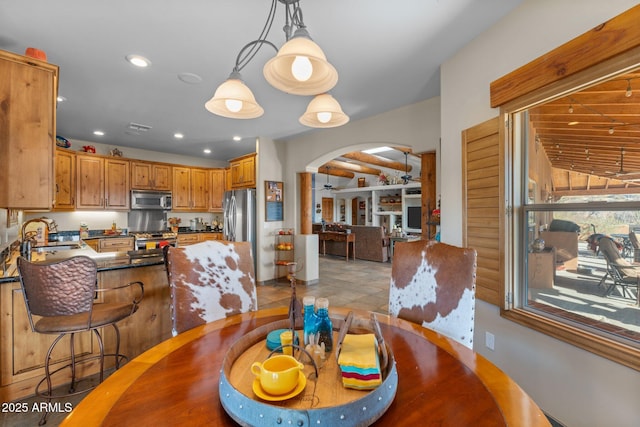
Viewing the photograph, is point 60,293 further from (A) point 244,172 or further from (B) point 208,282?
(A) point 244,172

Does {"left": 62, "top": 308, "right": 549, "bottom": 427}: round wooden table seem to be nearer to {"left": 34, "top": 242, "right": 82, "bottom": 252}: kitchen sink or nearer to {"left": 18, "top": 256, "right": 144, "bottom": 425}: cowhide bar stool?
{"left": 18, "top": 256, "right": 144, "bottom": 425}: cowhide bar stool

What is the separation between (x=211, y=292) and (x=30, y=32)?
7.58 ft

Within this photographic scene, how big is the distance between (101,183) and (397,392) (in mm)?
5880

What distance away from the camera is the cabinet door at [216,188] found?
630 cm

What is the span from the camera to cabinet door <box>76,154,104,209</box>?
4703mm

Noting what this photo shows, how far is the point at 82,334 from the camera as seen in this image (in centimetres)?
218

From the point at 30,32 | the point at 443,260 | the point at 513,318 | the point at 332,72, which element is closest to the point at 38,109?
the point at 30,32

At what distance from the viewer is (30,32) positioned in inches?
78.9

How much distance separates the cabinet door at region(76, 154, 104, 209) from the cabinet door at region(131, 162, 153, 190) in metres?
0.47

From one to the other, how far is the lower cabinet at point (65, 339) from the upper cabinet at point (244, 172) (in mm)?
2774

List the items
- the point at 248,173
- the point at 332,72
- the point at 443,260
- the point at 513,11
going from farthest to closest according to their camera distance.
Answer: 1. the point at 248,173
2. the point at 513,11
3. the point at 443,260
4. the point at 332,72

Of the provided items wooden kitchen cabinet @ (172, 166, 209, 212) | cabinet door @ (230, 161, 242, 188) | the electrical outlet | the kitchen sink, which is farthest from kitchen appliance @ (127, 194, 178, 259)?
the electrical outlet

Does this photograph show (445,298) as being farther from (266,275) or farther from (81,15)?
(266,275)

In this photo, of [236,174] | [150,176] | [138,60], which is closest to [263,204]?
[236,174]
